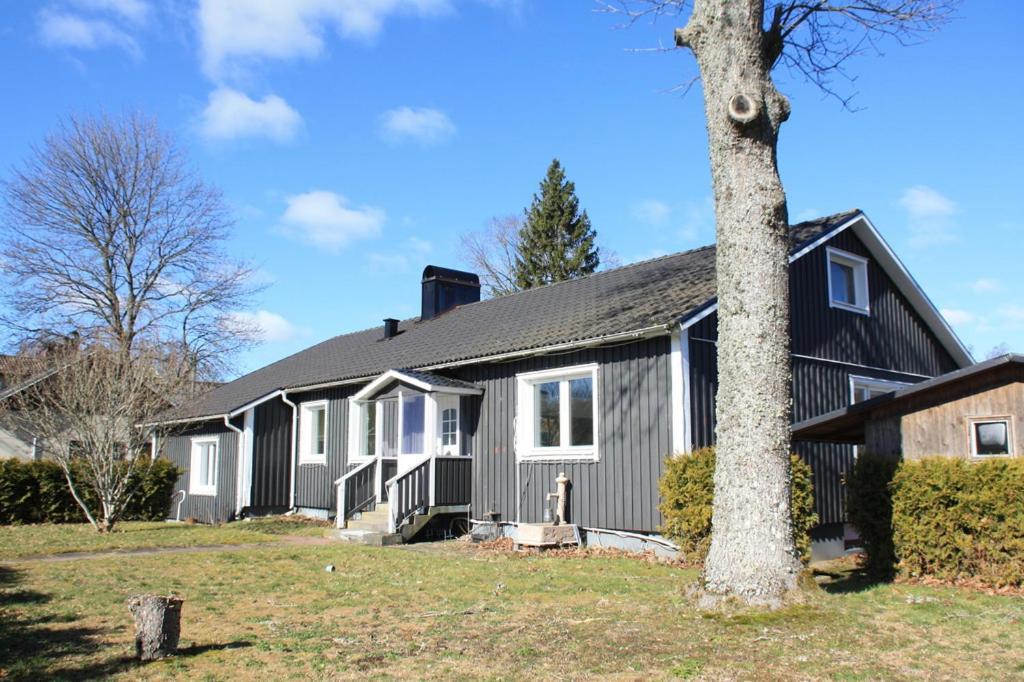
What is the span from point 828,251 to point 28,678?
13989 mm

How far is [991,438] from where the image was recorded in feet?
30.9

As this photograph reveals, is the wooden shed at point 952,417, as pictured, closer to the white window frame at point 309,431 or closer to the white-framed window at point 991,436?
the white-framed window at point 991,436

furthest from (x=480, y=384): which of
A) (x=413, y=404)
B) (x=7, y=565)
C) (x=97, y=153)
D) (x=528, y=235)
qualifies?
(x=528, y=235)

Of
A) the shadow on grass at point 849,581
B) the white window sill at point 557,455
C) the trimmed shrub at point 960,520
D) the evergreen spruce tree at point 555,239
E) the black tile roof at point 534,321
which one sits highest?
the evergreen spruce tree at point 555,239

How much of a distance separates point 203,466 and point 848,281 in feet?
59.8

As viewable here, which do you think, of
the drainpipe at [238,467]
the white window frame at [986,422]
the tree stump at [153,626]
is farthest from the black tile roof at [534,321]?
the tree stump at [153,626]

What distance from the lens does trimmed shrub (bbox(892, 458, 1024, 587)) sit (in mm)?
8367

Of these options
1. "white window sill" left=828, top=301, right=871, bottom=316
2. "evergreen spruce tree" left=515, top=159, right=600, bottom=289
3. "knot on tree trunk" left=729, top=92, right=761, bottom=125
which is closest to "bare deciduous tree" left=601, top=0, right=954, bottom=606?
"knot on tree trunk" left=729, top=92, right=761, bottom=125

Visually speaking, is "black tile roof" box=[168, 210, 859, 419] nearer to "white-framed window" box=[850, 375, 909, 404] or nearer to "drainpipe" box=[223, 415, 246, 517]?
"drainpipe" box=[223, 415, 246, 517]

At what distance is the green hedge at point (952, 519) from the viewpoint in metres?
8.38

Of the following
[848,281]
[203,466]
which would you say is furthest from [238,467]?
[848,281]

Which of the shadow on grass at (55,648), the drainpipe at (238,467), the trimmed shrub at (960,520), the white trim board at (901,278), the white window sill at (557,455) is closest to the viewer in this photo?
the shadow on grass at (55,648)

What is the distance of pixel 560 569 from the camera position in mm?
10758

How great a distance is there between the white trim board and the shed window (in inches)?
206
